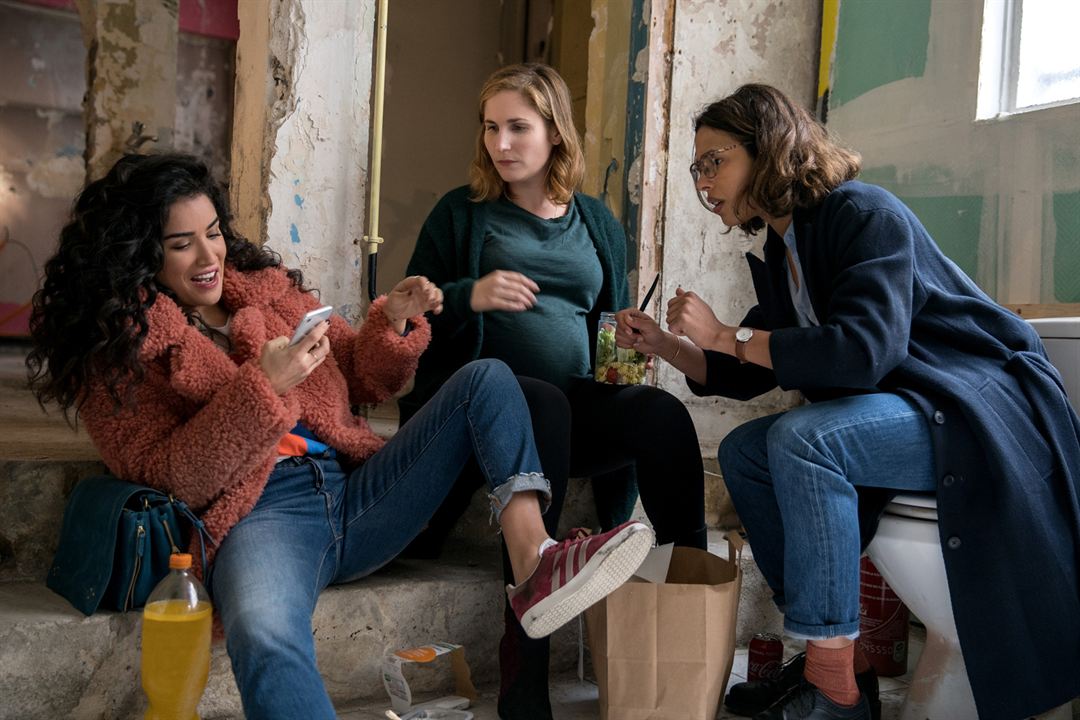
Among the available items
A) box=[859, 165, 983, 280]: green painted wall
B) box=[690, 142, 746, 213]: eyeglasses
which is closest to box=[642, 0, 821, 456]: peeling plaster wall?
box=[859, 165, 983, 280]: green painted wall

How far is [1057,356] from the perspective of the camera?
7.09ft

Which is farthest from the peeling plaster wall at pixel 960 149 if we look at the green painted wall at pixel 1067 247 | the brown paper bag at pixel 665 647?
the brown paper bag at pixel 665 647

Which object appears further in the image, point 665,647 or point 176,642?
point 665,647

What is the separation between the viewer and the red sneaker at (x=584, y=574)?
5.40 ft

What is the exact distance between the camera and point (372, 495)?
6.35 ft

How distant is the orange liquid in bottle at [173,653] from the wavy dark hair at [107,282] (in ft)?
1.24

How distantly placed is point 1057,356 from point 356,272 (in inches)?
67.4

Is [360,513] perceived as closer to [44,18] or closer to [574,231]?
[574,231]

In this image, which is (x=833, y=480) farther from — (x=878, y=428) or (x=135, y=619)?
(x=135, y=619)

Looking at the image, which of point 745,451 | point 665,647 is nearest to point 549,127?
point 745,451

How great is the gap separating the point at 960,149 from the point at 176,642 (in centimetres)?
247

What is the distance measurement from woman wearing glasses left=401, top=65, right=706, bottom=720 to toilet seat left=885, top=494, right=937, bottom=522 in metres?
0.42

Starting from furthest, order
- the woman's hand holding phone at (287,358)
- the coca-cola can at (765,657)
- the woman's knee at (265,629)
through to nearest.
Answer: the coca-cola can at (765,657) < the woman's hand holding phone at (287,358) < the woman's knee at (265,629)

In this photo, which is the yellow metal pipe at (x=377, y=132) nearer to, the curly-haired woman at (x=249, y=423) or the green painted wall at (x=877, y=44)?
the curly-haired woman at (x=249, y=423)
